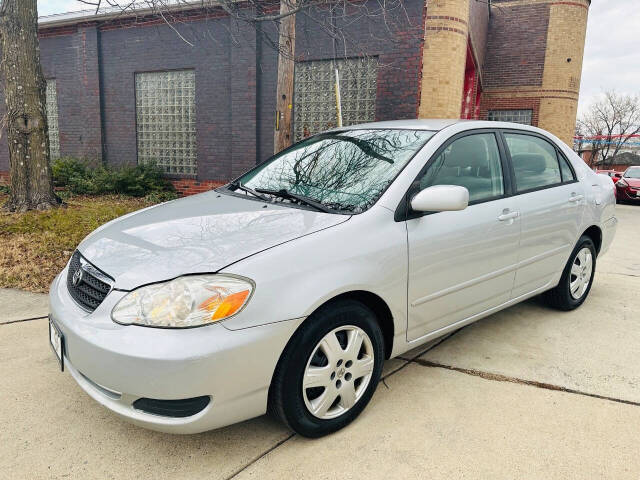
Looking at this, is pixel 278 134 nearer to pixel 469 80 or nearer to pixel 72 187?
pixel 72 187

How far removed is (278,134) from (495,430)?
614cm

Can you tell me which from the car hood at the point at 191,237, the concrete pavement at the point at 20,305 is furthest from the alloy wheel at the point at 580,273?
the concrete pavement at the point at 20,305

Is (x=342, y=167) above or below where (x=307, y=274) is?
above

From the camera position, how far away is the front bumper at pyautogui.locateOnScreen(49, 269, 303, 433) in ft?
6.38

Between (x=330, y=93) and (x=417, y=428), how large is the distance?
8.89 metres

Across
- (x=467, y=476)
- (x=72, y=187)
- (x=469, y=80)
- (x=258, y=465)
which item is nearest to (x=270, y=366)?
(x=258, y=465)

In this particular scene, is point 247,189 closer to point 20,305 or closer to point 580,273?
point 20,305

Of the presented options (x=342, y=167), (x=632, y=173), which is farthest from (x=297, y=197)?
(x=632, y=173)

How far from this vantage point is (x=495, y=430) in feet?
8.13

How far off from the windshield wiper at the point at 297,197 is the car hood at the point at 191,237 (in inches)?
2.9

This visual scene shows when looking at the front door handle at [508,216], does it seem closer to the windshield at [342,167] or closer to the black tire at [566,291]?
the windshield at [342,167]

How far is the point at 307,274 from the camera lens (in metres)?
2.21

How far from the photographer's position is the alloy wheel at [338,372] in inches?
90.2

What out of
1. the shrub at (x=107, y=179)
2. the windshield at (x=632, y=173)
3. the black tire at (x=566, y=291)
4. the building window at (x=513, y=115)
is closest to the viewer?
the black tire at (x=566, y=291)
